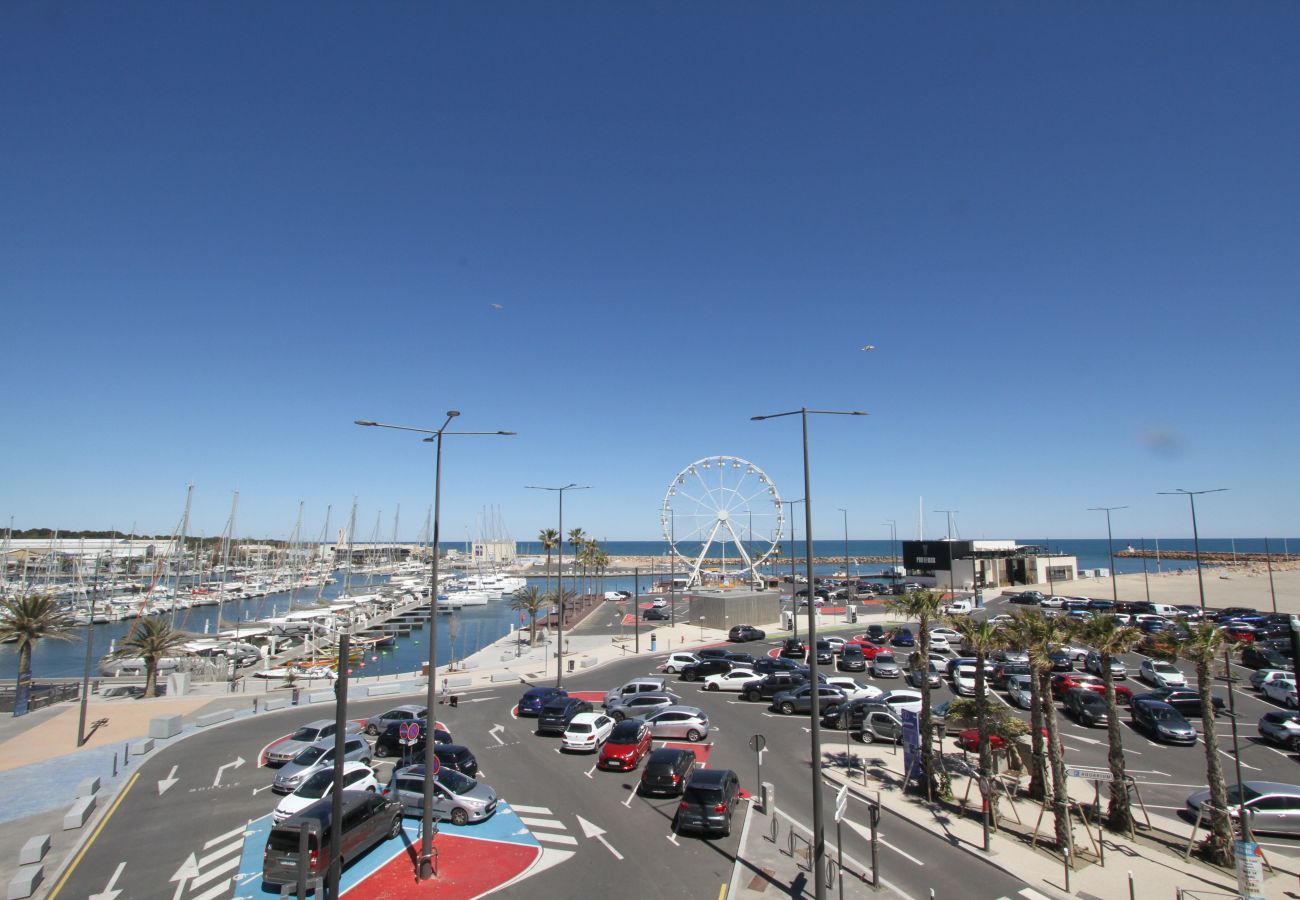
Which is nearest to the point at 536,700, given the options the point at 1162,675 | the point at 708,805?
the point at 708,805

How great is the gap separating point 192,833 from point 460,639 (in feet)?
213

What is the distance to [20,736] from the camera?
98.0ft

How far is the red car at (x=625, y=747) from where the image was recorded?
898 inches

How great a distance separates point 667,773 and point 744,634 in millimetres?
34420

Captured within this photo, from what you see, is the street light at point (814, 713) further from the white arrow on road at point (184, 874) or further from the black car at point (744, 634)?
the black car at point (744, 634)

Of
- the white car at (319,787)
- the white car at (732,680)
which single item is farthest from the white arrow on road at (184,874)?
the white car at (732,680)

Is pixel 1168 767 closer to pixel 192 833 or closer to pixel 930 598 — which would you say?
pixel 930 598

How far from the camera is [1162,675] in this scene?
117 ft

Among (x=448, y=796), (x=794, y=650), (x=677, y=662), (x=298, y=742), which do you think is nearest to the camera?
(x=448, y=796)

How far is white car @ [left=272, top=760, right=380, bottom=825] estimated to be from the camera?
685 inches

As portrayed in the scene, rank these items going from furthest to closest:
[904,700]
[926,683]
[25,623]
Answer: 1. [25,623]
2. [904,700]
3. [926,683]

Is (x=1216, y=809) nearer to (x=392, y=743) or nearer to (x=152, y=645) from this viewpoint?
(x=392, y=743)

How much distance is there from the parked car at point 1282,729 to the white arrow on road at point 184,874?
1488 inches

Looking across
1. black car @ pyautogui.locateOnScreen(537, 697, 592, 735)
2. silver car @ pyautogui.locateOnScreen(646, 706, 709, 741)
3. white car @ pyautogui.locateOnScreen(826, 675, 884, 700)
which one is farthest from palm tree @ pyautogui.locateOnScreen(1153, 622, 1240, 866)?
black car @ pyautogui.locateOnScreen(537, 697, 592, 735)
